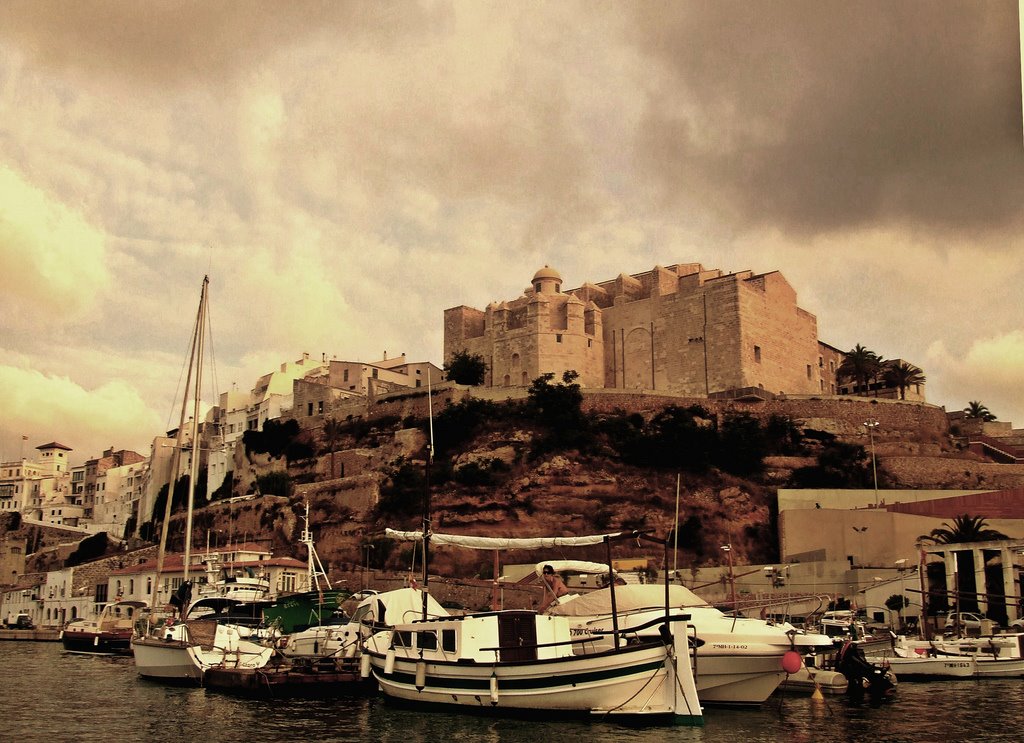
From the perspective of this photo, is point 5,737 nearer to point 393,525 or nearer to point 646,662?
point 646,662

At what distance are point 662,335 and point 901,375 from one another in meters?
15.6

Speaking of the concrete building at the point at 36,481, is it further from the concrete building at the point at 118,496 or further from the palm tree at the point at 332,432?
the palm tree at the point at 332,432

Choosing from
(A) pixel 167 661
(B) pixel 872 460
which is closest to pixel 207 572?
(A) pixel 167 661

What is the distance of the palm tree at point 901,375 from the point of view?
219 feet

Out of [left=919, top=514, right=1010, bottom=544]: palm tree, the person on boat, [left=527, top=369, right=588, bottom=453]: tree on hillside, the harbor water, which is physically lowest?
the harbor water

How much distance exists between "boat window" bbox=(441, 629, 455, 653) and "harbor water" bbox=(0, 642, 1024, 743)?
4.66ft

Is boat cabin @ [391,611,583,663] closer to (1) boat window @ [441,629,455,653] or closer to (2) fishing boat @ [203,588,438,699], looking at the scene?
(1) boat window @ [441,629,455,653]

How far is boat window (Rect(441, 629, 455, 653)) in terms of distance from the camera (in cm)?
2366

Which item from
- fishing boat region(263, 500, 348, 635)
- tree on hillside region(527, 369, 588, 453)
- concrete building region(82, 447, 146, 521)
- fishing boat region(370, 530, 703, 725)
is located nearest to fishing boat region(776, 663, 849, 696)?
fishing boat region(370, 530, 703, 725)

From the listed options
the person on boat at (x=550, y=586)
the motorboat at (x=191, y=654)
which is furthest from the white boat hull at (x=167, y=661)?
the person on boat at (x=550, y=586)

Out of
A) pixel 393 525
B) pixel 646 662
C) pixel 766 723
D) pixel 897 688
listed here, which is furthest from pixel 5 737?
pixel 393 525

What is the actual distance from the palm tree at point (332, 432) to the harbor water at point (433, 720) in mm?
36221

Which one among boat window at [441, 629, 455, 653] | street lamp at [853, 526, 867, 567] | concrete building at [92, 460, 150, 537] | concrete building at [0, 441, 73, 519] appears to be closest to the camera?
boat window at [441, 629, 455, 653]

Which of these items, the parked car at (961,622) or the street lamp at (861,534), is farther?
the street lamp at (861,534)
